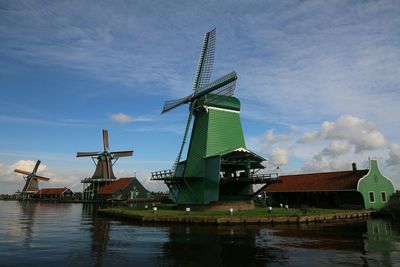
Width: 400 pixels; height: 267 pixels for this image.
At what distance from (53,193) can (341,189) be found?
96587 millimetres

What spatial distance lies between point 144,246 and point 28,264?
619 centimetres

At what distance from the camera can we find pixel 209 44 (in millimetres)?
46469

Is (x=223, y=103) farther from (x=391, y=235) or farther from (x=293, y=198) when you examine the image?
(x=391, y=235)

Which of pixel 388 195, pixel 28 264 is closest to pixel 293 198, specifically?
pixel 388 195

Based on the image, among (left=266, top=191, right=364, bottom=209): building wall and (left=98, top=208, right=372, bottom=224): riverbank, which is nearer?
(left=98, top=208, right=372, bottom=224): riverbank

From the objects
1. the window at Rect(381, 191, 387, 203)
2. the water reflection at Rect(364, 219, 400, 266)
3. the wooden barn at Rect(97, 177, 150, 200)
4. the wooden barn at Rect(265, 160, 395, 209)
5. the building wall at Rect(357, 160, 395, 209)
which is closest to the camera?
the water reflection at Rect(364, 219, 400, 266)

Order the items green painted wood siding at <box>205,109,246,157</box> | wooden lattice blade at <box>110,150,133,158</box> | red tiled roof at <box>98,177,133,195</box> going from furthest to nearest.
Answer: wooden lattice blade at <box>110,150,133,158</box>
red tiled roof at <box>98,177,133,195</box>
green painted wood siding at <box>205,109,246,157</box>

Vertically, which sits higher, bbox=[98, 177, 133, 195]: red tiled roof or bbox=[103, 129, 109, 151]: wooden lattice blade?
bbox=[103, 129, 109, 151]: wooden lattice blade

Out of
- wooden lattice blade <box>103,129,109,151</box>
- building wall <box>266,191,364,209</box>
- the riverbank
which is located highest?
wooden lattice blade <box>103,129,109,151</box>

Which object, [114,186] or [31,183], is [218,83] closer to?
[114,186]

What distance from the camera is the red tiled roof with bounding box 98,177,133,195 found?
8425cm

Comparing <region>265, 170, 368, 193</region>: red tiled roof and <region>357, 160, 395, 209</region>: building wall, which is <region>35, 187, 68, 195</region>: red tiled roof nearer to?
<region>265, 170, 368, 193</region>: red tiled roof

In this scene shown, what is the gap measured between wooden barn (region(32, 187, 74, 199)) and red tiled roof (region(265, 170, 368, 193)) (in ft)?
263

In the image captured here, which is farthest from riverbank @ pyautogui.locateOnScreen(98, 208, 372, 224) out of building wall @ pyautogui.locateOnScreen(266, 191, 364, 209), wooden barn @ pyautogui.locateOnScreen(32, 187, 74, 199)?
wooden barn @ pyautogui.locateOnScreen(32, 187, 74, 199)
